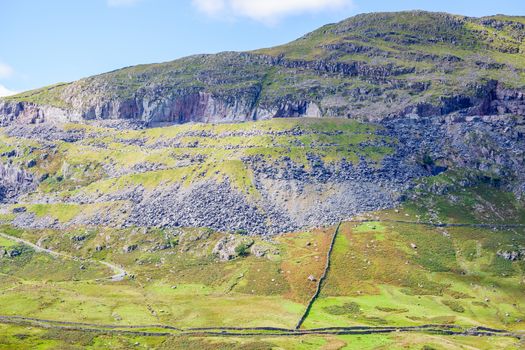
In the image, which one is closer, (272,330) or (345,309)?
(272,330)

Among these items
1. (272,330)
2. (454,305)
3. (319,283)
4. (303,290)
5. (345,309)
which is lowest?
(454,305)

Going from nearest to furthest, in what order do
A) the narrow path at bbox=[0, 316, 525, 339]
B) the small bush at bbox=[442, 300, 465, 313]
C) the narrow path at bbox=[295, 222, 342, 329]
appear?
the narrow path at bbox=[0, 316, 525, 339], the narrow path at bbox=[295, 222, 342, 329], the small bush at bbox=[442, 300, 465, 313]

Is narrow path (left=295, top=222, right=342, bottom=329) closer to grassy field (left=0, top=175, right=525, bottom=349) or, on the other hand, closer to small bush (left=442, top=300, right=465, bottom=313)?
grassy field (left=0, top=175, right=525, bottom=349)

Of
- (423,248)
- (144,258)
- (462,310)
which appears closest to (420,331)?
(462,310)

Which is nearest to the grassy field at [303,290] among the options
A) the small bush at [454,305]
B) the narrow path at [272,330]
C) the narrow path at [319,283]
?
the small bush at [454,305]

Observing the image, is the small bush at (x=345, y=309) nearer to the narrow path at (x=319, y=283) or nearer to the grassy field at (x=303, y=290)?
the grassy field at (x=303, y=290)

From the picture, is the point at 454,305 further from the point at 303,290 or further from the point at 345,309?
the point at 303,290

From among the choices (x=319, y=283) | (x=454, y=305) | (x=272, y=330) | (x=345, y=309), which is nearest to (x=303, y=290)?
(x=319, y=283)

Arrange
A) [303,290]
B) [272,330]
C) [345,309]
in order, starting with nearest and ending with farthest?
1. [272,330]
2. [345,309]
3. [303,290]

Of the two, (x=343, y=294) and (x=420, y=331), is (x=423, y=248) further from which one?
(x=420, y=331)

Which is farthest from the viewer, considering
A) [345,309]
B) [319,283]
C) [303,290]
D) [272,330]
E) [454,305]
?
[319,283]

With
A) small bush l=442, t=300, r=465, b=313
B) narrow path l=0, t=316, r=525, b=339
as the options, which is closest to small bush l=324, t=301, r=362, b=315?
narrow path l=0, t=316, r=525, b=339
